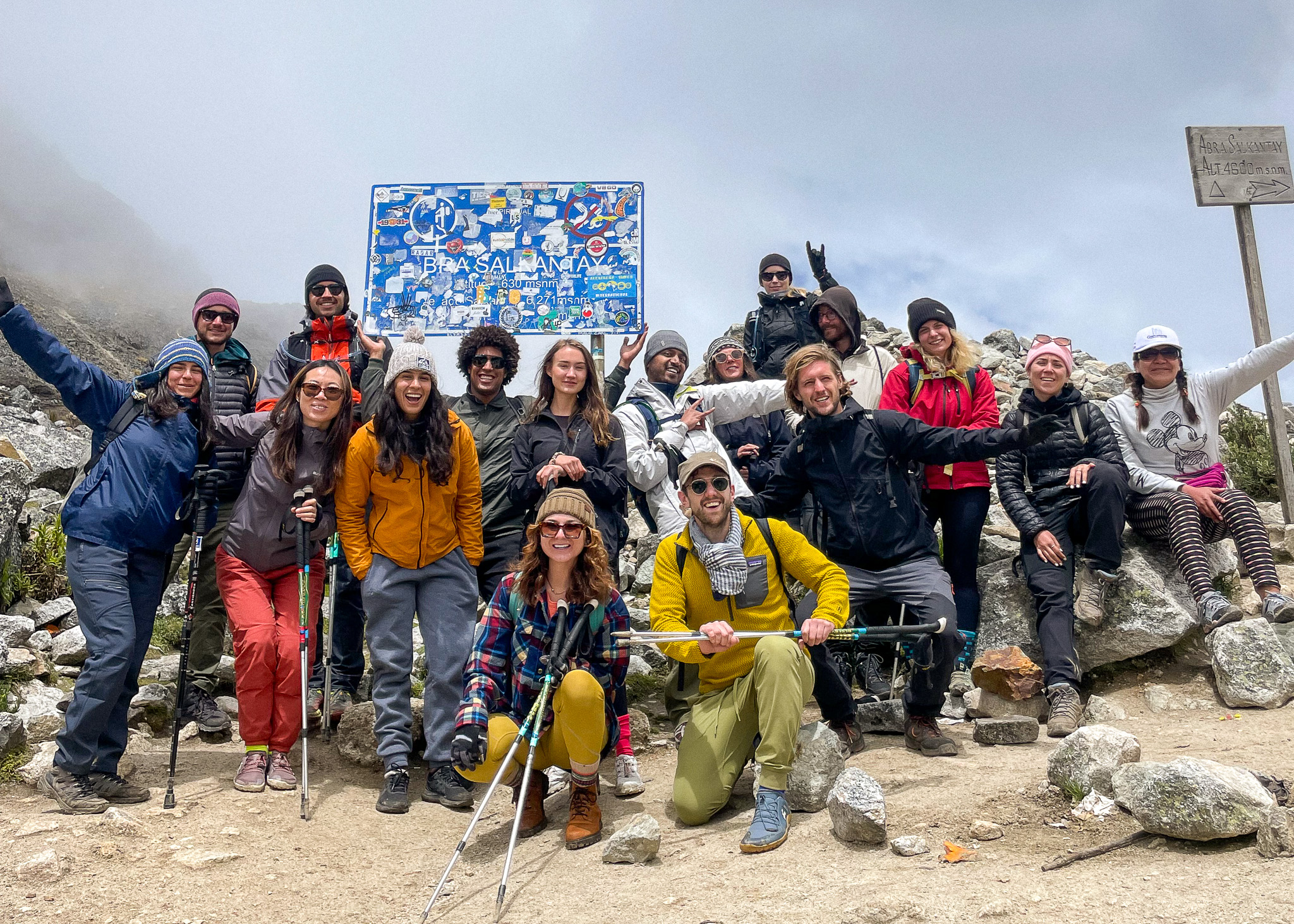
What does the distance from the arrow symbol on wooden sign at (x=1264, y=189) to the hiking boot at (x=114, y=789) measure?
37.7 feet

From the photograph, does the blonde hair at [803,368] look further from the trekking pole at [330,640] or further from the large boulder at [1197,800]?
the trekking pole at [330,640]

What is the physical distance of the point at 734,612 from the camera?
5.61m

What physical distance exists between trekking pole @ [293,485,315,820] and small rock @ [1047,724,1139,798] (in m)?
4.51

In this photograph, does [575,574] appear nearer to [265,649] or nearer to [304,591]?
[304,591]

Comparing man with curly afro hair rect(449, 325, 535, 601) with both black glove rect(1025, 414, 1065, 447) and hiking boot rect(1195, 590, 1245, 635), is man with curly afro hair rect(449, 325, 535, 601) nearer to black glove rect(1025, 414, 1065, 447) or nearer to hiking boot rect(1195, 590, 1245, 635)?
black glove rect(1025, 414, 1065, 447)

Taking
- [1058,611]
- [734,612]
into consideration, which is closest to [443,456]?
[734,612]

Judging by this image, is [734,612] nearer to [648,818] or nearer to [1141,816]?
[648,818]

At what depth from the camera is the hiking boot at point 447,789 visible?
19.7 ft

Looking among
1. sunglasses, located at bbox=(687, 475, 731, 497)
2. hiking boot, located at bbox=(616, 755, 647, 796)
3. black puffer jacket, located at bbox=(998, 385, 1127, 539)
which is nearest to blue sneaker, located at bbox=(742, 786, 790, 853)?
hiking boot, located at bbox=(616, 755, 647, 796)

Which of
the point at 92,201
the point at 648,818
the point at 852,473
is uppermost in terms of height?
→ the point at 92,201

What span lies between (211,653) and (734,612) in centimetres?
434

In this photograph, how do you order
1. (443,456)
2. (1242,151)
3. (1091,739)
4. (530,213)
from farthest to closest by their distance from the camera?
1. (530,213)
2. (1242,151)
3. (443,456)
4. (1091,739)

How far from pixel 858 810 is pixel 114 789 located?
Result: 4.54 meters

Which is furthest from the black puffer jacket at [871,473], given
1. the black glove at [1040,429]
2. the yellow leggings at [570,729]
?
the yellow leggings at [570,729]
